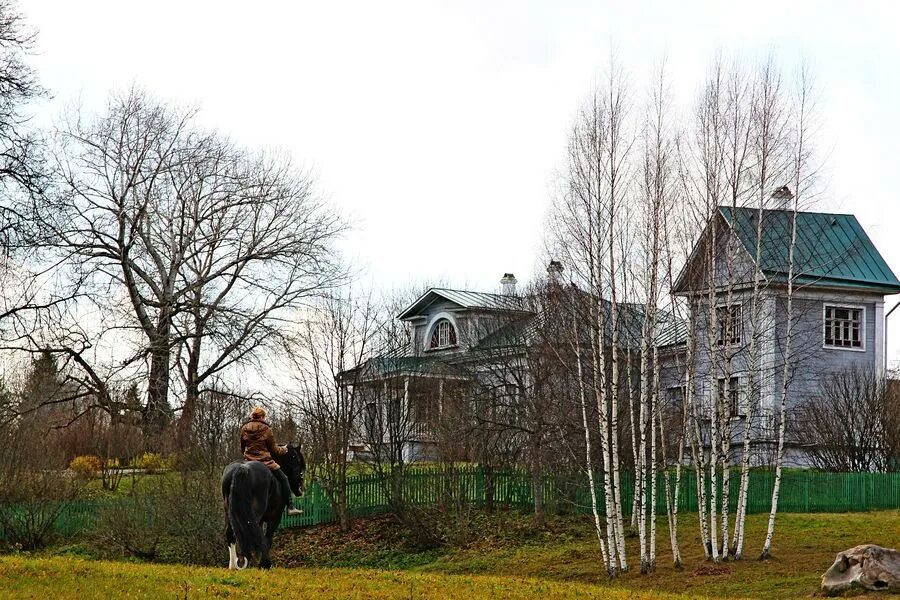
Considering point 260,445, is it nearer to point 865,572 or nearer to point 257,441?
point 257,441

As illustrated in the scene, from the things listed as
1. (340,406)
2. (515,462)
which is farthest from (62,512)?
(515,462)

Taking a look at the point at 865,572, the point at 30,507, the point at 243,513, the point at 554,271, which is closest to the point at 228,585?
the point at 243,513

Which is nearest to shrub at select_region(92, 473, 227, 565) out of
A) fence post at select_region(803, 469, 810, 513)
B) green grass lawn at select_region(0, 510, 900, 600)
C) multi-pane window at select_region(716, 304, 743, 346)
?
green grass lawn at select_region(0, 510, 900, 600)

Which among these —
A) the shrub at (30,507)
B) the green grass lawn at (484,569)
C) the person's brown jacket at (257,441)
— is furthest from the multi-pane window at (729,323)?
the shrub at (30,507)

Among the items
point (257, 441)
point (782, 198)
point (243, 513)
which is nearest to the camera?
point (243, 513)

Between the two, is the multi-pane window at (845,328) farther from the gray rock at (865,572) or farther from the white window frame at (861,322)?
Result: the gray rock at (865,572)

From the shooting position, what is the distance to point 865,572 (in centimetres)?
1833

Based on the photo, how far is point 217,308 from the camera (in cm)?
4375

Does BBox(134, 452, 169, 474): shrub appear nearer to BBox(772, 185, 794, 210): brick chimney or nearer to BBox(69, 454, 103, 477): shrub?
BBox(69, 454, 103, 477): shrub

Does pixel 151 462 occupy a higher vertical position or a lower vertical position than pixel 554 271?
lower

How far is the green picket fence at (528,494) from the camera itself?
103 ft

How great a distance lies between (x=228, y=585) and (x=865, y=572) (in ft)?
32.7

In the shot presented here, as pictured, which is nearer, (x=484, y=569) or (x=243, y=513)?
(x=243, y=513)

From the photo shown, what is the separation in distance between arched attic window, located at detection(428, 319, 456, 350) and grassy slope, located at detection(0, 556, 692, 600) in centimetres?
3984
